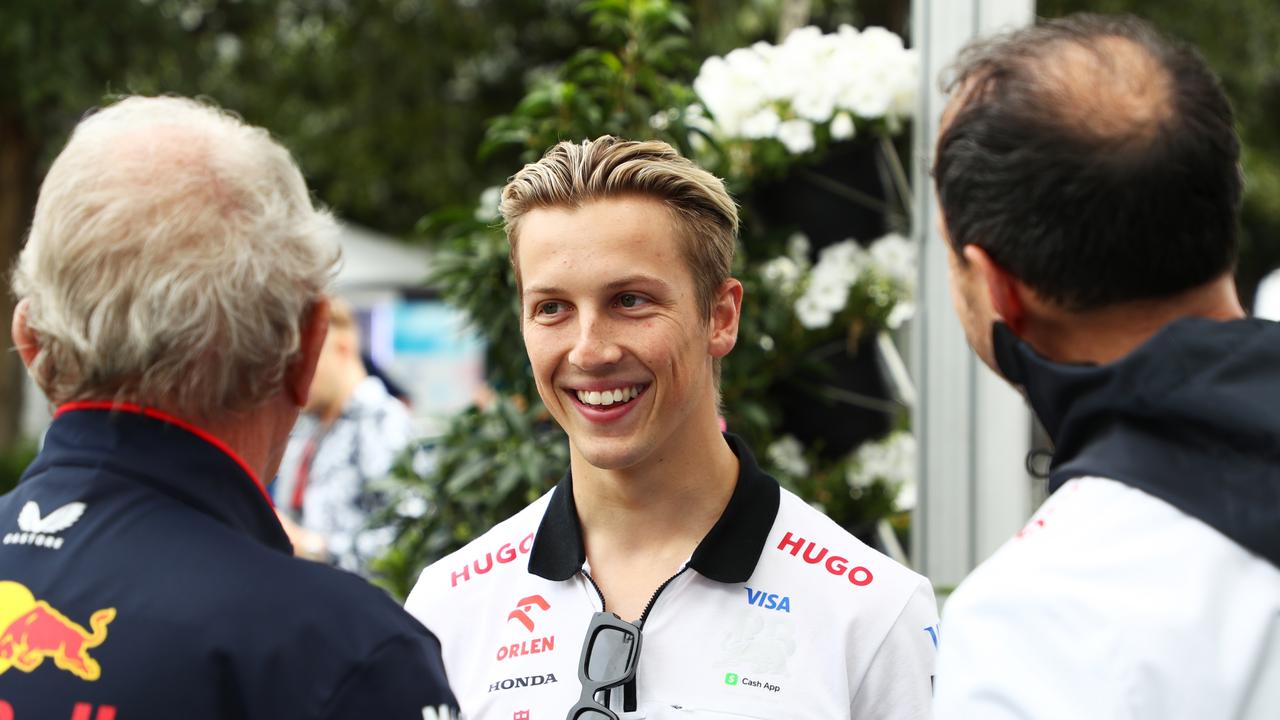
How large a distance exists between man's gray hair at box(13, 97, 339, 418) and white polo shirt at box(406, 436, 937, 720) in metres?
0.75

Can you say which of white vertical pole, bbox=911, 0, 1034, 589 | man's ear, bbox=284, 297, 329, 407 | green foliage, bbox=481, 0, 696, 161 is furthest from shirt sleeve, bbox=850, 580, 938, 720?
green foliage, bbox=481, 0, 696, 161

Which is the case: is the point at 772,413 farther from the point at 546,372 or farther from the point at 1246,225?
the point at 1246,225

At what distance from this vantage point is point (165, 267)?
1363 millimetres

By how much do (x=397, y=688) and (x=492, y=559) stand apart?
851mm

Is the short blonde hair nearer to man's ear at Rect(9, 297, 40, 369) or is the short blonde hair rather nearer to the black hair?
the black hair

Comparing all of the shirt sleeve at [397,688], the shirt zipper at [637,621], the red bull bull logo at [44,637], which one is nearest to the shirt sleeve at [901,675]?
the shirt zipper at [637,621]

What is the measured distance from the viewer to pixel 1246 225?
16281 mm

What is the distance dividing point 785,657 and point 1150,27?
3.34 feet

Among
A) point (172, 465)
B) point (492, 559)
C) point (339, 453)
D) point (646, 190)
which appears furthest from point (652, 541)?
point (339, 453)

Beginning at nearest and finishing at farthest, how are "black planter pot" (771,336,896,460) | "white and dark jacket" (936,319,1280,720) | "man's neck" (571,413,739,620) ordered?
"white and dark jacket" (936,319,1280,720) < "man's neck" (571,413,739,620) < "black planter pot" (771,336,896,460)

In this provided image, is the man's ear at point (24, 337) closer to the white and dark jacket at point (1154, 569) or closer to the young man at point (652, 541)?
the young man at point (652, 541)

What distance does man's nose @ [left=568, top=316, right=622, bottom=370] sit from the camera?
2.02 m

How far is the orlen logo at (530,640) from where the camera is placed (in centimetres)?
202

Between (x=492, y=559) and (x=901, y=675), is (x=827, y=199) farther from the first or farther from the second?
(x=901, y=675)
